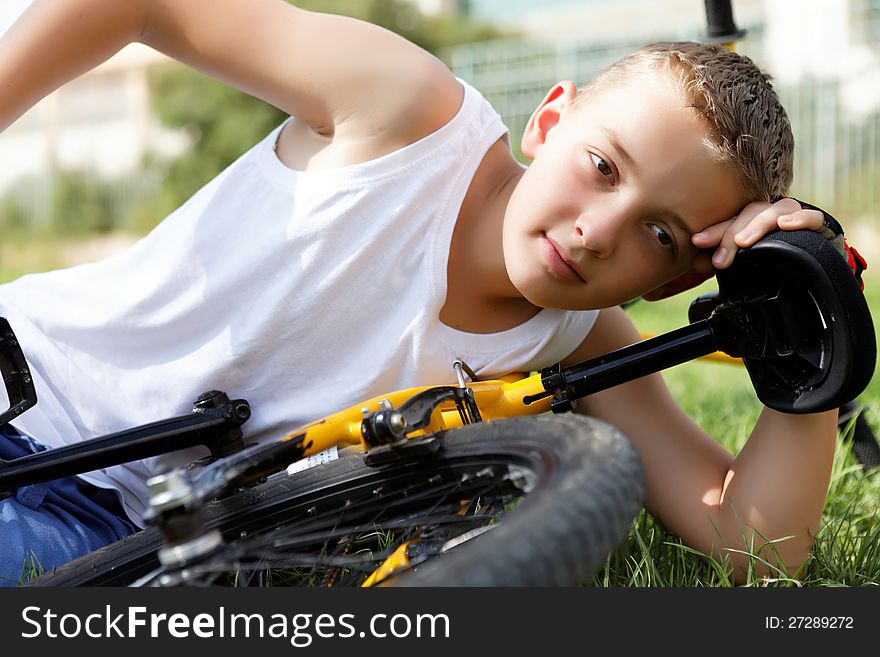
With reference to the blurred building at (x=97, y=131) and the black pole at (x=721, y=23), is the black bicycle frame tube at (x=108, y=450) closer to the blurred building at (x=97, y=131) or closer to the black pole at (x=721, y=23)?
the black pole at (x=721, y=23)

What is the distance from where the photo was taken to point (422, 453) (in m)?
1.22

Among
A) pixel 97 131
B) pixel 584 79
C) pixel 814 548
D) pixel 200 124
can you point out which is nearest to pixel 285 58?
pixel 814 548

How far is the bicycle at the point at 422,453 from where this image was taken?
1.02 m

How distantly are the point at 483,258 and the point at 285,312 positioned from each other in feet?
1.04

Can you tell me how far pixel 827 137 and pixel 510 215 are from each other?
787 cm

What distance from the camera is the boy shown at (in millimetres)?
1389

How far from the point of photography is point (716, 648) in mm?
1188

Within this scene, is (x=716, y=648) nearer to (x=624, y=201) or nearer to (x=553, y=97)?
(x=624, y=201)

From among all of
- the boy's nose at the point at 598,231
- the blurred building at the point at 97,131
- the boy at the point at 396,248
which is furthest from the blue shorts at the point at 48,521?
the blurred building at the point at 97,131

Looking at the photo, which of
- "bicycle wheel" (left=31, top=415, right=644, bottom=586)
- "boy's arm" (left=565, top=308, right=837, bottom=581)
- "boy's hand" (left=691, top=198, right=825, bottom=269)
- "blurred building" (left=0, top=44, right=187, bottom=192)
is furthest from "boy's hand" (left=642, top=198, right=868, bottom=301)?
"blurred building" (left=0, top=44, right=187, bottom=192)

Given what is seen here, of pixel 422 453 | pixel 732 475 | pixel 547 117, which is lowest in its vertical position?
pixel 732 475

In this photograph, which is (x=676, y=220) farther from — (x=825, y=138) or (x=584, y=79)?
(x=584, y=79)

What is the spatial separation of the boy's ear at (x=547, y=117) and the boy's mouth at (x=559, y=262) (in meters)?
0.20

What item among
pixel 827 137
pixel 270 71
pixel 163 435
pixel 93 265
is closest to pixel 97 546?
pixel 163 435
